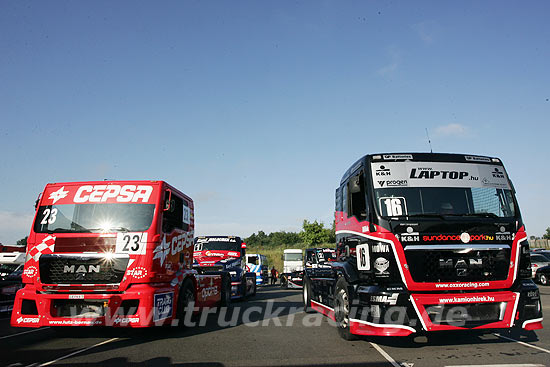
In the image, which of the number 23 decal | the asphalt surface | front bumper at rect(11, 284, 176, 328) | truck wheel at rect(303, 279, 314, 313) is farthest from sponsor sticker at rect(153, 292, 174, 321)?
truck wheel at rect(303, 279, 314, 313)

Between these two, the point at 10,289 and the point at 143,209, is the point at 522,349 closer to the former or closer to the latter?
the point at 143,209

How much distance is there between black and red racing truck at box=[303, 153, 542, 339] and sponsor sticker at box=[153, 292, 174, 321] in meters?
3.12

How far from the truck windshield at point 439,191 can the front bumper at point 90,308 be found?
4072 millimetres

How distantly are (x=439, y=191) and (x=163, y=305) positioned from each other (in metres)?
4.96

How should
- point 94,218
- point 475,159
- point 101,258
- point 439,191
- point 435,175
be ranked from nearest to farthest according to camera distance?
point 439,191 → point 435,175 → point 475,159 → point 101,258 → point 94,218

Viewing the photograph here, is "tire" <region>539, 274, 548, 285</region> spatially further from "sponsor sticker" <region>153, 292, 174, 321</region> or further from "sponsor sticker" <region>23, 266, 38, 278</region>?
"sponsor sticker" <region>23, 266, 38, 278</region>

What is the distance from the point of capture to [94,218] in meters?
7.86

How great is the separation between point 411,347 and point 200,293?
501 cm

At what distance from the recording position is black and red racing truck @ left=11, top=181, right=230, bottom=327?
24.0 ft

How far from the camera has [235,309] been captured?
13055mm

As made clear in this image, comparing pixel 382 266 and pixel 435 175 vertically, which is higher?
pixel 435 175

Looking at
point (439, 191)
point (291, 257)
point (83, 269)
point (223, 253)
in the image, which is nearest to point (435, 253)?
point (439, 191)

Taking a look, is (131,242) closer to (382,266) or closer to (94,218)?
(94,218)

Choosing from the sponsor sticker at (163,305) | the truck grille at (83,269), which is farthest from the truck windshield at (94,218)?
the sponsor sticker at (163,305)
